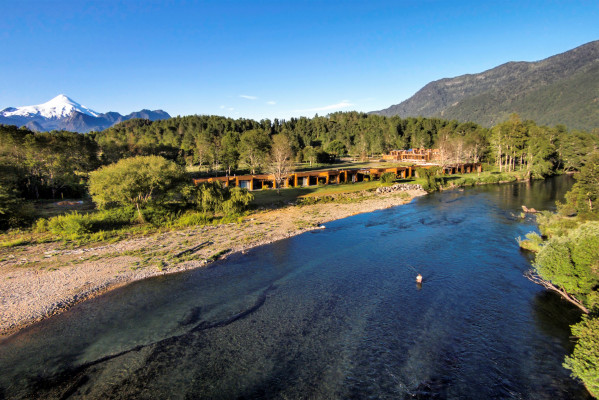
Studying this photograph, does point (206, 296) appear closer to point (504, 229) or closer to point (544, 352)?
point (544, 352)

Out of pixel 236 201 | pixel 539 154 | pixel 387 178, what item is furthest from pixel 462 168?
pixel 236 201

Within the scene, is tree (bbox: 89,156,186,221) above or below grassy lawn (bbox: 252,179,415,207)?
above

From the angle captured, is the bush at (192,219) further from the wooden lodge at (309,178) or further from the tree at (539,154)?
the tree at (539,154)

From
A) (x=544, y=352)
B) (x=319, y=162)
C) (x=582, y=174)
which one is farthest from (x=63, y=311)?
(x=319, y=162)

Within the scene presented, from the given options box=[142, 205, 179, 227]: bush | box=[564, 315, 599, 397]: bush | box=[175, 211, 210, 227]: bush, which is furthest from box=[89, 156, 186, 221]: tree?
box=[564, 315, 599, 397]: bush

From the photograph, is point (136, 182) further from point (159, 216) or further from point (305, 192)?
point (305, 192)

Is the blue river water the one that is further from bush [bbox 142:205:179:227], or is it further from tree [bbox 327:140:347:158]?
tree [bbox 327:140:347:158]

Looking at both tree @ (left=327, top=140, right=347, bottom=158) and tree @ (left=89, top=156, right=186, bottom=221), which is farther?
tree @ (left=327, top=140, right=347, bottom=158)
